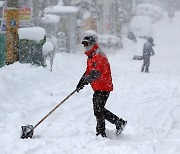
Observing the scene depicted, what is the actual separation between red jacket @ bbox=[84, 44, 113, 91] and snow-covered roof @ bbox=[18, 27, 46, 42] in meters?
8.16

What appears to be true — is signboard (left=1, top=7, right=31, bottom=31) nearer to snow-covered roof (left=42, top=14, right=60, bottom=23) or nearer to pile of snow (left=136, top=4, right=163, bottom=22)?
snow-covered roof (left=42, top=14, right=60, bottom=23)

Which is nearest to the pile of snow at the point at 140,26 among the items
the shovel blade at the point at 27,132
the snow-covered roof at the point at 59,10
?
the snow-covered roof at the point at 59,10

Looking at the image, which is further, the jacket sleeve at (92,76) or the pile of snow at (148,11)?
the pile of snow at (148,11)

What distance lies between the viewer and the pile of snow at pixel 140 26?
3881 centimetres

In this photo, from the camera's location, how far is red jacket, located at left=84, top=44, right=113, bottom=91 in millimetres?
6203

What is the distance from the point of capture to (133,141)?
6.39m

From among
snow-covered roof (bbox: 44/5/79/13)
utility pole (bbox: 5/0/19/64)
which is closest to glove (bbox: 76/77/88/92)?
utility pole (bbox: 5/0/19/64)

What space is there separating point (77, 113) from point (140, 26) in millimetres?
31762

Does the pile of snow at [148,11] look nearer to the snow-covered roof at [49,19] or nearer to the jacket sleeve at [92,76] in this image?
the snow-covered roof at [49,19]

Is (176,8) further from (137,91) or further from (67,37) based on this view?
(137,91)

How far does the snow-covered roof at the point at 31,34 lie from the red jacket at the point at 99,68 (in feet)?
26.8

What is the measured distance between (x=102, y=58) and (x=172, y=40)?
33525 millimetres

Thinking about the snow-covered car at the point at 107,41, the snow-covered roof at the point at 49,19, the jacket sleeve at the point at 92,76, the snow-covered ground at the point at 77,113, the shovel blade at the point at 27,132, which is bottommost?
the snow-covered car at the point at 107,41

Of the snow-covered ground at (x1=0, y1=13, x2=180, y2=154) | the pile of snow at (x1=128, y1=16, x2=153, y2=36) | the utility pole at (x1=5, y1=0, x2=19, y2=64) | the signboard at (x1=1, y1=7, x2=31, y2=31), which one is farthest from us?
the pile of snow at (x1=128, y1=16, x2=153, y2=36)
